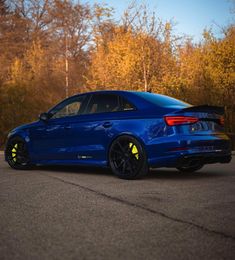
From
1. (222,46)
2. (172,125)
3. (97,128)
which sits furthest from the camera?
(222,46)

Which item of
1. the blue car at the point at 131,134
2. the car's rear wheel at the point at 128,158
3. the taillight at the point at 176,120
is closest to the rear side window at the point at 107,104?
the blue car at the point at 131,134

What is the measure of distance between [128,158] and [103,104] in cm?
126

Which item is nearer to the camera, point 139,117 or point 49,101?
point 139,117

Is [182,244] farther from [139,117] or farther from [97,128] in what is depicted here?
[97,128]

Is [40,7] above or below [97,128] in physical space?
above

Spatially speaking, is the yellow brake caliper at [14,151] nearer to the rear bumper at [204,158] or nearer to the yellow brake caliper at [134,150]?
the yellow brake caliper at [134,150]

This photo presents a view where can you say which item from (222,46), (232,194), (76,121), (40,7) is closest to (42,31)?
(40,7)

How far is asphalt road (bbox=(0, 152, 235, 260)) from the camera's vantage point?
3670 mm

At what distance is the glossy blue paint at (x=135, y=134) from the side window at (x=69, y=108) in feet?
0.40

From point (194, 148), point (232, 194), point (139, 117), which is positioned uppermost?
point (139, 117)

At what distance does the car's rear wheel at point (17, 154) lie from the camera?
10016mm

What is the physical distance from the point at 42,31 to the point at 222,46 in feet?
93.2

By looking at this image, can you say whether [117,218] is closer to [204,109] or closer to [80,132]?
[204,109]

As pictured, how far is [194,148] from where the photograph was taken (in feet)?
Answer: 24.7
